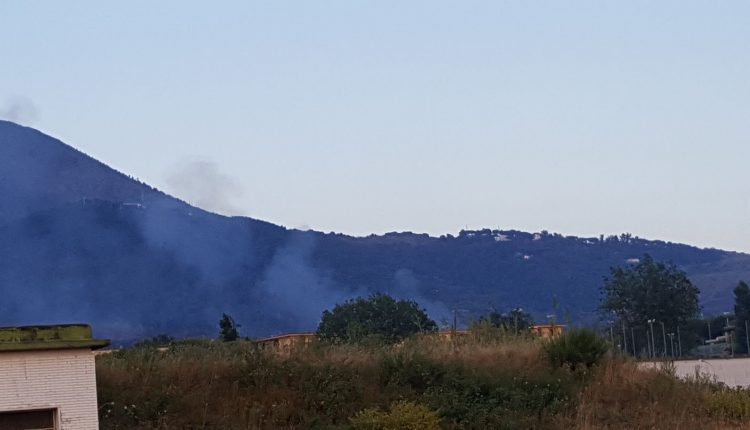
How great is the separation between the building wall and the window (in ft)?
0.66

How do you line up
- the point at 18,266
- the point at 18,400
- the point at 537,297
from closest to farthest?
1. the point at 18,400
2. the point at 18,266
3. the point at 537,297

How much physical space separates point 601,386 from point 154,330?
107 metres

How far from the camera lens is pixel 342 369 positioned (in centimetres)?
2347

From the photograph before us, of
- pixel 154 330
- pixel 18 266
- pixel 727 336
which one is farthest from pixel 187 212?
pixel 727 336


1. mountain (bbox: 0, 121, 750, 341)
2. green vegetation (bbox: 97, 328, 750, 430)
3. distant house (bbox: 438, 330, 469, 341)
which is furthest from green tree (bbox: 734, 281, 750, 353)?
green vegetation (bbox: 97, 328, 750, 430)

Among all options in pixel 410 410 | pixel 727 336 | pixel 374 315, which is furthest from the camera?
pixel 727 336

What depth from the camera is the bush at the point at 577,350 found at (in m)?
25.4

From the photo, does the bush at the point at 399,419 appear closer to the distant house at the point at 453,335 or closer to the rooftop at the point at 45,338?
the rooftop at the point at 45,338

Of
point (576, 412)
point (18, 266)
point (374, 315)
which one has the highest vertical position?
point (18, 266)

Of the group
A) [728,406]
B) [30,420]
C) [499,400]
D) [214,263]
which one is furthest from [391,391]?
[214,263]

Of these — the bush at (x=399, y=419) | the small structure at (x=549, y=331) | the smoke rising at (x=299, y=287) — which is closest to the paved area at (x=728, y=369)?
the small structure at (x=549, y=331)

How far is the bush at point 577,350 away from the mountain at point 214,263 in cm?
10051

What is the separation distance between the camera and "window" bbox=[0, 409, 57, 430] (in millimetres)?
17562

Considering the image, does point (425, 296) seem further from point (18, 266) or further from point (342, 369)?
point (342, 369)
